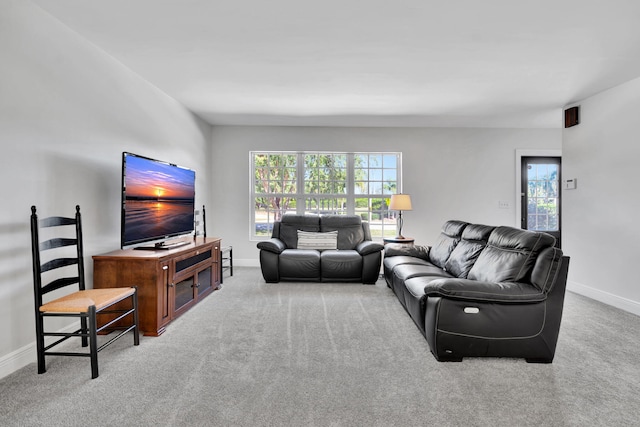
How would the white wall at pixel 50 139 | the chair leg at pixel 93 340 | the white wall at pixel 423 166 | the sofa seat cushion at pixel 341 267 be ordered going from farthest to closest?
1. the white wall at pixel 423 166
2. the sofa seat cushion at pixel 341 267
3. the white wall at pixel 50 139
4. the chair leg at pixel 93 340

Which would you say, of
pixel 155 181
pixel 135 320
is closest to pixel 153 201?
pixel 155 181

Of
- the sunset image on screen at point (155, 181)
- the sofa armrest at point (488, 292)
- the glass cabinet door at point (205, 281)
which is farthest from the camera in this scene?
the glass cabinet door at point (205, 281)

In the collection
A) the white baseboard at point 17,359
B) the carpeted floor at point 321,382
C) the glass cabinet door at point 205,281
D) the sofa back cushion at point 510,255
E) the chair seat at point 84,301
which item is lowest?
the carpeted floor at point 321,382

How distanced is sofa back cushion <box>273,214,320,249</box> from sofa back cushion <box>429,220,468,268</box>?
1880 mm

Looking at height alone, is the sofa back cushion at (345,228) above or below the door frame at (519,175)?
below

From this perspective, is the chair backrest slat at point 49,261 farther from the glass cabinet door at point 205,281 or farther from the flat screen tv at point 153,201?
the glass cabinet door at point 205,281

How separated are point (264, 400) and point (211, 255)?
2.39 m

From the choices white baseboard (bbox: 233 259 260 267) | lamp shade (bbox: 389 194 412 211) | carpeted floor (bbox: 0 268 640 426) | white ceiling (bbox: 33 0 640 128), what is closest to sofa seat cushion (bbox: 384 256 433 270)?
carpeted floor (bbox: 0 268 640 426)

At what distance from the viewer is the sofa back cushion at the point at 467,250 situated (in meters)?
3.03

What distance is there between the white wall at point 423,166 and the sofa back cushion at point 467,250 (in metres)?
2.29

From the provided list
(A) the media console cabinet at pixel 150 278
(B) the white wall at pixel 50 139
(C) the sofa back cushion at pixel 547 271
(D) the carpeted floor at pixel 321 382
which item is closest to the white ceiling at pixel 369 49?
(B) the white wall at pixel 50 139

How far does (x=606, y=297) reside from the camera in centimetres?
370

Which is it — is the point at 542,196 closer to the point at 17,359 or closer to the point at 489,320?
the point at 489,320

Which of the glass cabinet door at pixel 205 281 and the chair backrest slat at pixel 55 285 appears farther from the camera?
the glass cabinet door at pixel 205 281
